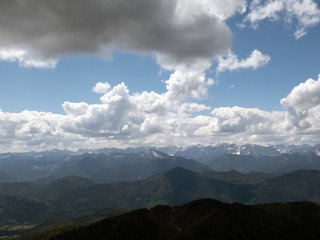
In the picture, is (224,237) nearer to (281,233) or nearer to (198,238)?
(198,238)

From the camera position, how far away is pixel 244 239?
186750 mm

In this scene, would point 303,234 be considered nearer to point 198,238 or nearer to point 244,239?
point 244,239

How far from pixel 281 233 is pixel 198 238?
229ft

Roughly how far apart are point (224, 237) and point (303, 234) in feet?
216

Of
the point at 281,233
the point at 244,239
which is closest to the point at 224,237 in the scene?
the point at 244,239

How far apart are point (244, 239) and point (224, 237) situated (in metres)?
15.3

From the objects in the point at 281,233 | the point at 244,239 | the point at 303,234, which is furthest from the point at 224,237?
the point at 303,234

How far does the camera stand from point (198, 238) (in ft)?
649

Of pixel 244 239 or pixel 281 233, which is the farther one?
pixel 281 233

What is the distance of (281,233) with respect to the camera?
199m

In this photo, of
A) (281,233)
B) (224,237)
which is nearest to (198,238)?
(224,237)

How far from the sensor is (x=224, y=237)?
19225 cm

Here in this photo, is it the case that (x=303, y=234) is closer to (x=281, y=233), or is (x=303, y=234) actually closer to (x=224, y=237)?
(x=281, y=233)

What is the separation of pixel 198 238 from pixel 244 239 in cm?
3638
